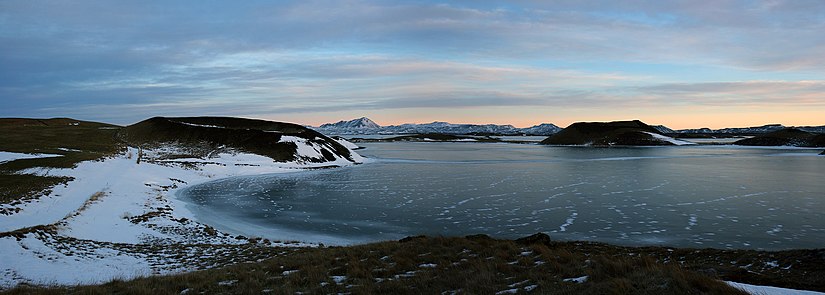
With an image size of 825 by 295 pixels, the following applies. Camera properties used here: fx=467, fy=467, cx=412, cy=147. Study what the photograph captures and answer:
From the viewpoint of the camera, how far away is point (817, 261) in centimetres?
1043

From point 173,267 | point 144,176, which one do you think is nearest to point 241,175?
point 144,176

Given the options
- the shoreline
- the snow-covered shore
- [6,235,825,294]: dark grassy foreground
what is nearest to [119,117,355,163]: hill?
the shoreline

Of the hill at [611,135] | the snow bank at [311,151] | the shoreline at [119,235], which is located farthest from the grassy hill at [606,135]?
the shoreline at [119,235]

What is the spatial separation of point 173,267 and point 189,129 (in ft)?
192

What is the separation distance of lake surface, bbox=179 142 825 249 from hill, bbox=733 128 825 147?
272 feet

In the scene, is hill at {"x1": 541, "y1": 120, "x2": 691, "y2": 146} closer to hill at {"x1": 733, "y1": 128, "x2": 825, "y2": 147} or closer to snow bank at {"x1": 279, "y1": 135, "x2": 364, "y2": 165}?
hill at {"x1": 733, "y1": 128, "x2": 825, "y2": 147}

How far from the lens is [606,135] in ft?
456

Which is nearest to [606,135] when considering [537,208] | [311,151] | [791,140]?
[791,140]

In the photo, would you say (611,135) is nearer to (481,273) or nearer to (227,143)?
(227,143)

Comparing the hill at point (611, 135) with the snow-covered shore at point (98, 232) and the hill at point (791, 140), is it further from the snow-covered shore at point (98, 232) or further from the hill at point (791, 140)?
the snow-covered shore at point (98, 232)

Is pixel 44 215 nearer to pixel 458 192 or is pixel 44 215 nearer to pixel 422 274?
pixel 422 274

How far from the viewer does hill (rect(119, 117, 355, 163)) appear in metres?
55.5

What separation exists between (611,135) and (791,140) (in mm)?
41290

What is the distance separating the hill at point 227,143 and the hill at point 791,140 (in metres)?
101
